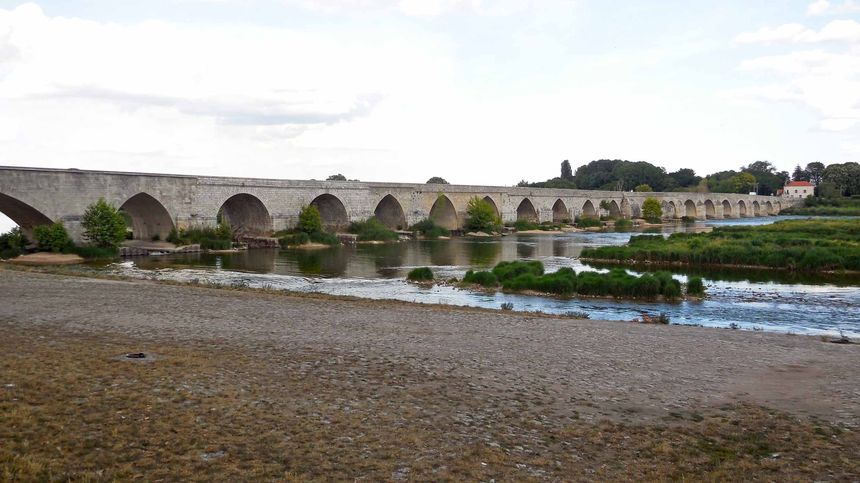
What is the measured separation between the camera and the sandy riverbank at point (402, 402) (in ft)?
19.6

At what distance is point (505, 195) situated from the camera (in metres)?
66.4

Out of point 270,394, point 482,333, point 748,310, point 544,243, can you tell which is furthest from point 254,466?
point 544,243

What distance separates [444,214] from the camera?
6162 cm

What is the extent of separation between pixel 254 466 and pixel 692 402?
215 inches

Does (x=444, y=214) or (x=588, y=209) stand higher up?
(x=588, y=209)

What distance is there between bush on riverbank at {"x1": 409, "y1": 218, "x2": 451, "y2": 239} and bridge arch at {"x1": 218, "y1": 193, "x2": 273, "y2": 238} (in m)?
12.9

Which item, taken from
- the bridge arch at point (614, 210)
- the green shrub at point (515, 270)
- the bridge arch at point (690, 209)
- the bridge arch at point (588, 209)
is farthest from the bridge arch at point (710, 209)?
the green shrub at point (515, 270)

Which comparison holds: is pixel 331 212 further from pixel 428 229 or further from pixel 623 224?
pixel 623 224

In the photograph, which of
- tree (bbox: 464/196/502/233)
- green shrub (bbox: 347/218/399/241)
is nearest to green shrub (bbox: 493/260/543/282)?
green shrub (bbox: 347/218/399/241)

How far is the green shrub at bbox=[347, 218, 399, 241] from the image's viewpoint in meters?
49.6

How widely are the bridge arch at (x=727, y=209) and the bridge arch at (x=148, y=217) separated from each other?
91644 mm

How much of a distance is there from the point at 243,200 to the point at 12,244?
17376 mm

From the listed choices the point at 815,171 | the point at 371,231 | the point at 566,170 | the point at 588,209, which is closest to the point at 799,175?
the point at 815,171

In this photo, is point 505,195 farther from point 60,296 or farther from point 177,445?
point 177,445
